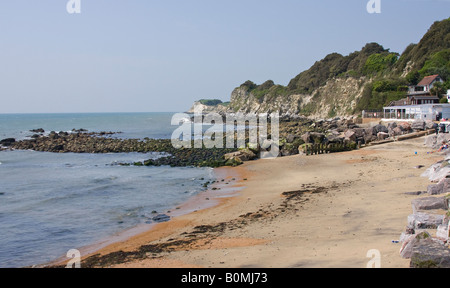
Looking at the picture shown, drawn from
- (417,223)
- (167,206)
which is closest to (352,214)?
(417,223)

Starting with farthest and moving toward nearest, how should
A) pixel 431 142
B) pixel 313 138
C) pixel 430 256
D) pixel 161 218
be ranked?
pixel 313 138, pixel 431 142, pixel 161 218, pixel 430 256

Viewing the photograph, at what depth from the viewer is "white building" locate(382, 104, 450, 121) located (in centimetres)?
4078

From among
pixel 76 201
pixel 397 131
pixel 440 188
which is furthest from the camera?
pixel 397 131

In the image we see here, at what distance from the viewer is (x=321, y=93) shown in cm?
9075

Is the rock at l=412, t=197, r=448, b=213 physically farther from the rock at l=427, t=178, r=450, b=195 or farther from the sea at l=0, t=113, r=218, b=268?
the sea at l=0, t=113, r=218, b=268

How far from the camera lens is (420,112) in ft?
145

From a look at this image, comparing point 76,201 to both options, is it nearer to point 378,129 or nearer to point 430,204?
point 430,204

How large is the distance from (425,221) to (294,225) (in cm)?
469

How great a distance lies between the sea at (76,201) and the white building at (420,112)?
88.4 feet

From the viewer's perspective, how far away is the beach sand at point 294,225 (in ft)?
30.6

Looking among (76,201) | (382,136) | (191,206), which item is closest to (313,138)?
(382,136)

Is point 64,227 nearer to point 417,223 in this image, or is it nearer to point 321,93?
point 417,223

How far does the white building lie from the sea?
27.0 metres

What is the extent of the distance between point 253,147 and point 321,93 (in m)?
60.8
